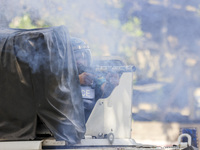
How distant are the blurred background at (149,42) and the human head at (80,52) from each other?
3.95 feet

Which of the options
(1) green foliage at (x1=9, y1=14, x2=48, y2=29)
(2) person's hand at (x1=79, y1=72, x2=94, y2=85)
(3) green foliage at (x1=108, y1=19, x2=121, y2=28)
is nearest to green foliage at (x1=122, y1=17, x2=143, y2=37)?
(3) green foliage at (x1=108, y1=19, x2=121, y2=28)

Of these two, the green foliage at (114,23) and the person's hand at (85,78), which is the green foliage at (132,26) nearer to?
the green foliage at (114,23)

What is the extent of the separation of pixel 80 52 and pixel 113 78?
53 centimetres

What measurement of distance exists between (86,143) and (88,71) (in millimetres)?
1072

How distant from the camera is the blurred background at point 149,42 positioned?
6043 mm

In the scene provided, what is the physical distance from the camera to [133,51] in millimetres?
8625

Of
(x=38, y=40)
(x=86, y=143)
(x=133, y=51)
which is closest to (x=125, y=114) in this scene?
(x=86, y=143)

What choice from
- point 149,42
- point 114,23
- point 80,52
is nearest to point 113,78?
point 80,52

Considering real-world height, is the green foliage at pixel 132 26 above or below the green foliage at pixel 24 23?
below

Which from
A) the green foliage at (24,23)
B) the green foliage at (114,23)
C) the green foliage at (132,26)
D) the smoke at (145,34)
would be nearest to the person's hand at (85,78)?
the smoke at (145,34)

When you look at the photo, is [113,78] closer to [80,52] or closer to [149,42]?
[80,52]

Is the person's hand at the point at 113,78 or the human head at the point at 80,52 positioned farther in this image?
the person's hand at the point at 113,78

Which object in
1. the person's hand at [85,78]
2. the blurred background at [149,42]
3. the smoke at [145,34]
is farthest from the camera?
the blurred background at [149,42]

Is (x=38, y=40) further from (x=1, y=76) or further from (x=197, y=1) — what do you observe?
(x=197, y=1)
